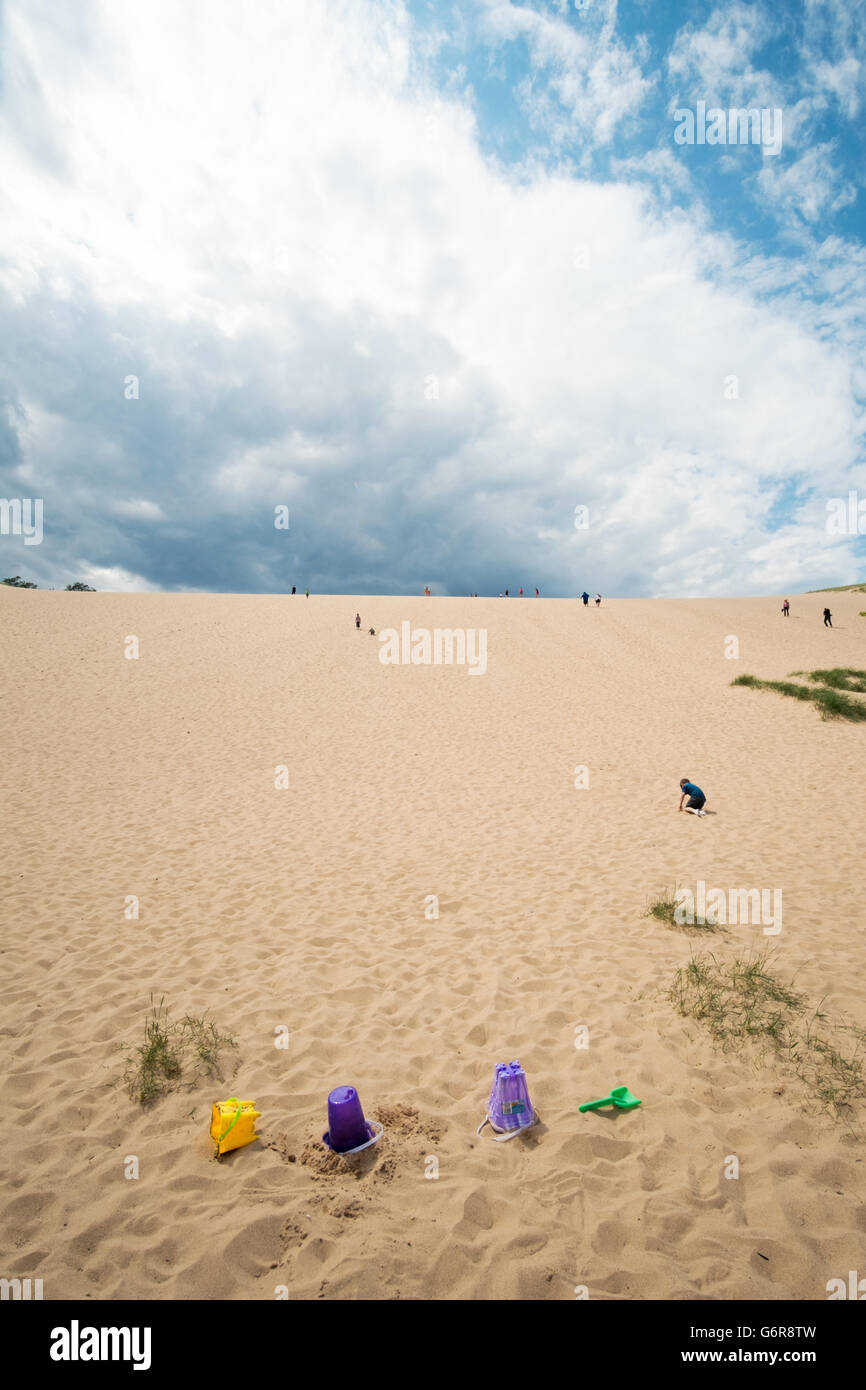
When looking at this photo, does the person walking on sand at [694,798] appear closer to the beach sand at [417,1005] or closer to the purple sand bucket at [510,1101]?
the beach sand at [417,1005]

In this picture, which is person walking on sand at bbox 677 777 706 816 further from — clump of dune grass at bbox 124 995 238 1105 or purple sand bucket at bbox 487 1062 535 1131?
clump of dune grass at bbox 124 995 238 1105

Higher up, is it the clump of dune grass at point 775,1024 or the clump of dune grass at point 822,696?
the clump of dune grass at point 822,696

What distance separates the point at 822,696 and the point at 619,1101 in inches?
840

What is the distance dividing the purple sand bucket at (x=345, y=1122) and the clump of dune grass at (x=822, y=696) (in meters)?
21.7

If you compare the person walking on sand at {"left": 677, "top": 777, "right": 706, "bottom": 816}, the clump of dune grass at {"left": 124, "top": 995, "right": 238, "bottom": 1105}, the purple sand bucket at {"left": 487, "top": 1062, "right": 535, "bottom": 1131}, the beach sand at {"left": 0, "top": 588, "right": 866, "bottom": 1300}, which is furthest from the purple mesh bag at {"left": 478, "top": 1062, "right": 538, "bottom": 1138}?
the person walking on sand at {"left": 677, "top": 777, "right": 706, "bottom": 816}

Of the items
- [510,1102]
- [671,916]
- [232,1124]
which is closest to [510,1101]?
[510,1102]

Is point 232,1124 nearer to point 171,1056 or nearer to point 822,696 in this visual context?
point 171,1056

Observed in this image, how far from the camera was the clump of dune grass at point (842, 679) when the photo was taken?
2262cm

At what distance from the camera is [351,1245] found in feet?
11.8

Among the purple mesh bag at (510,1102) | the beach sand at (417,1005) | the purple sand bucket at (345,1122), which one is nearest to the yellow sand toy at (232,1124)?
the beach sand at (417,1005)

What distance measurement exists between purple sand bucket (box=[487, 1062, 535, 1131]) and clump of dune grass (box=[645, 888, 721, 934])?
412 centimetres

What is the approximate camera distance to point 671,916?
25.6 ft

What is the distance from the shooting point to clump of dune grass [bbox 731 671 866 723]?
64.0 ft
